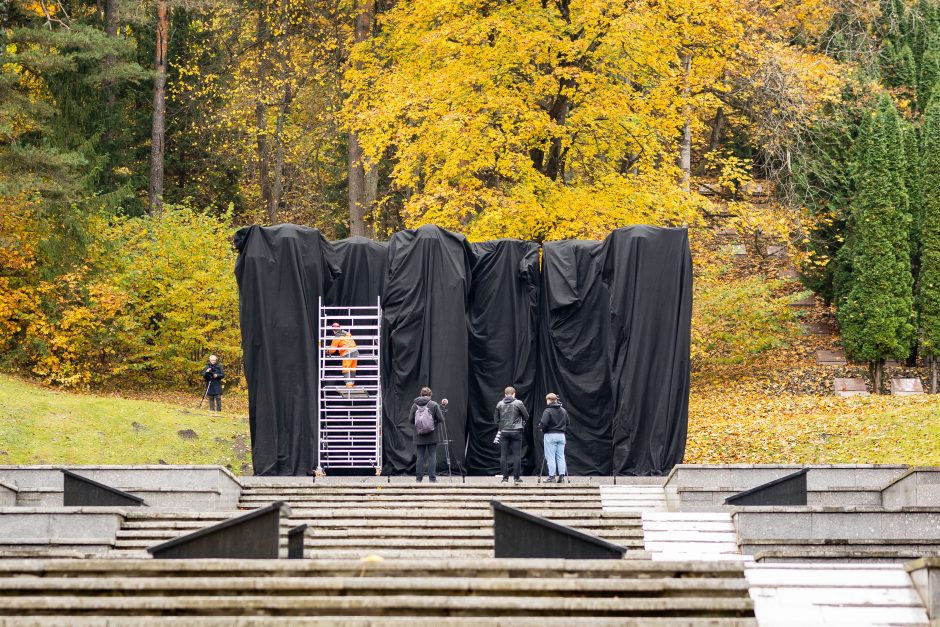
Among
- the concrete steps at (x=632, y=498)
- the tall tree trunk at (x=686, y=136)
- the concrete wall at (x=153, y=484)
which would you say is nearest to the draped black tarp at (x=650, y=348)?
the concrete steps at (x=632, y=498)

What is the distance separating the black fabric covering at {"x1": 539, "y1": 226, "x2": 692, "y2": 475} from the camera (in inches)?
766

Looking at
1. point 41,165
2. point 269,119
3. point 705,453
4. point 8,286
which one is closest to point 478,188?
point 705,453

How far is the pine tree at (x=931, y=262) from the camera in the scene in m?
28.8

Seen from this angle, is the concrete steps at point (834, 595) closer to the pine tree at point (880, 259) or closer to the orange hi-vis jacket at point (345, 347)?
the orange hi-vis jacket at point (345, 347)

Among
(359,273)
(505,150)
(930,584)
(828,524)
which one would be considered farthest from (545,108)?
(930,584)

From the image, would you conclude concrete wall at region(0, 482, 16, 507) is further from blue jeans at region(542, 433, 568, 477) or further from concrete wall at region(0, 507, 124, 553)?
blue jeans at region(542, 433, 568, 477)

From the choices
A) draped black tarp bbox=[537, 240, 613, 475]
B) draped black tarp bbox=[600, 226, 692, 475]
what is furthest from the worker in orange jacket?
draped black tarp bbox=[600, 226, 692, 475]

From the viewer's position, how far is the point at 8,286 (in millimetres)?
31219

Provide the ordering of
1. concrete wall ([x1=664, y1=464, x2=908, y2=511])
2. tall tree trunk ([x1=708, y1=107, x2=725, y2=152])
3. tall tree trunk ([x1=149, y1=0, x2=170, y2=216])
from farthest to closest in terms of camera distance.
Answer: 1. tall tree trunk ([x1=708, y1=107, x2=725, y2=152])
2. tall tree trunk ([x1=149, y1=0, x2=170, y2=216])
3. concrete wall ([x1=664, y1=464, x2=908, y2=511])

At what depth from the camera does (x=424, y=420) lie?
60.6 ft

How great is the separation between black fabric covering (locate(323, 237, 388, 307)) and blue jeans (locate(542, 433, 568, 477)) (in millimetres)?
4199

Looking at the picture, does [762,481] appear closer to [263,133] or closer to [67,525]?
[67,525]

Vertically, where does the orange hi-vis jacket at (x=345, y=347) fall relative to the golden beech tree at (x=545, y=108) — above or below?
below

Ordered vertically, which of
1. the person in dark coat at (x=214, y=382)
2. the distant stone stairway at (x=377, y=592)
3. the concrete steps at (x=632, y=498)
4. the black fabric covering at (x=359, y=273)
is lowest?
the concrete steps at (x=632, y=498)
